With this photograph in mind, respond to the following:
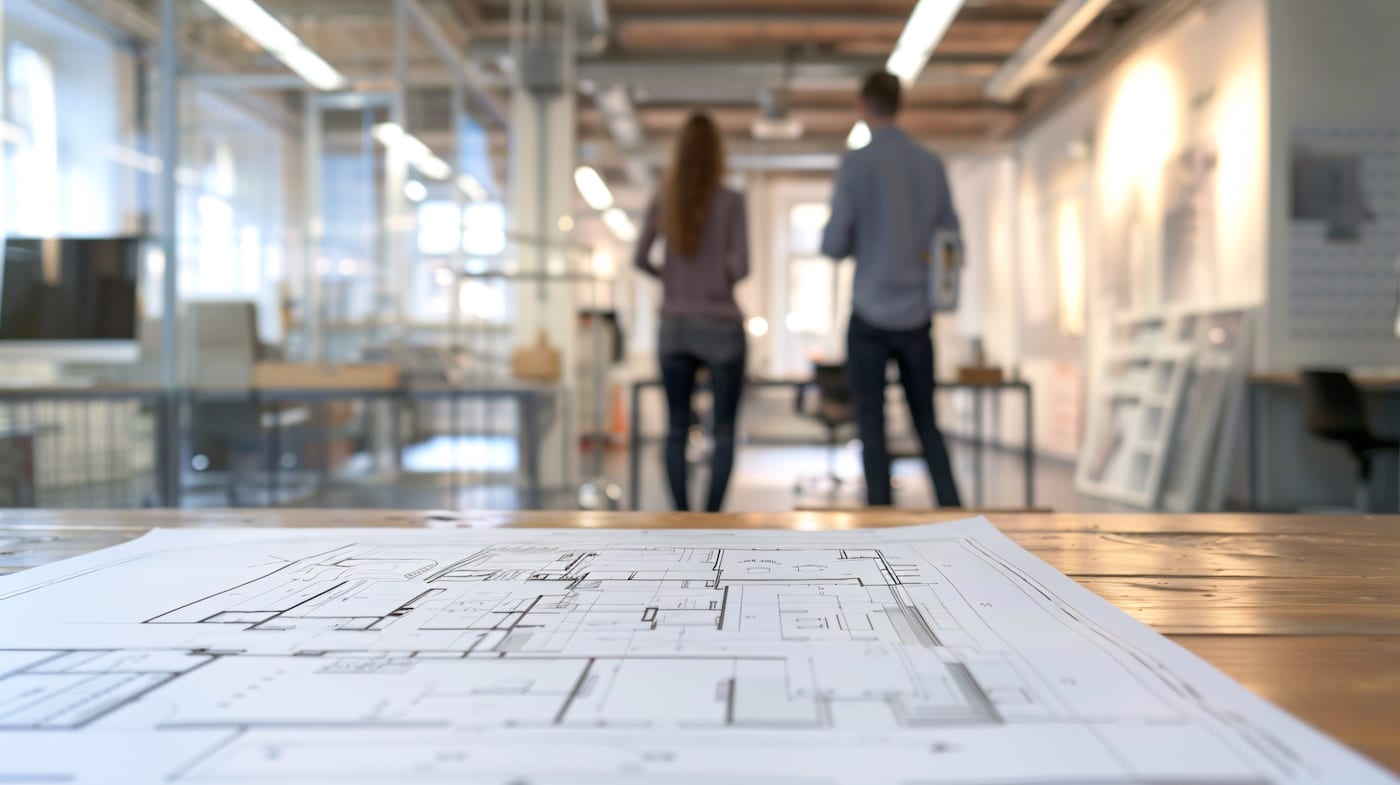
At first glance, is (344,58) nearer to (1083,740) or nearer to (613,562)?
(613,562)

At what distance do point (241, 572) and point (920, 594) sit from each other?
37cm

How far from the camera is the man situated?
252 centimetres

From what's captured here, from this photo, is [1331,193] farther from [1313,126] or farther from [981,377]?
[981,377]

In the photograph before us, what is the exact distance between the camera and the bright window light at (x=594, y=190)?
402 inches

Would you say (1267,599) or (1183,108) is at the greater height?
(1183,108)

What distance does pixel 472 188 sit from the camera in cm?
552

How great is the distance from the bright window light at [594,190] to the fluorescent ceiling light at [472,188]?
14.0 feet

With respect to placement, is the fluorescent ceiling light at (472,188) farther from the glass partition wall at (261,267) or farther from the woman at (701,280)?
the woman at (701,280)

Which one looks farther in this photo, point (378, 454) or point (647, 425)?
point (647, 425)

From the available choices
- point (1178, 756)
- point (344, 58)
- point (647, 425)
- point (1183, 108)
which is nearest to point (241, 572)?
point (1178, 756)

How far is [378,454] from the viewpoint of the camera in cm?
387

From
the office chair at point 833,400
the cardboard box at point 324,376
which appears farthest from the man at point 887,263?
the office chair at point 833,400

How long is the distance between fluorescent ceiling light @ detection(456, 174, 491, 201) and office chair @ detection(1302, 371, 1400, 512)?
4.28m

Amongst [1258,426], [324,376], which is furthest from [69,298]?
[1258,426]
